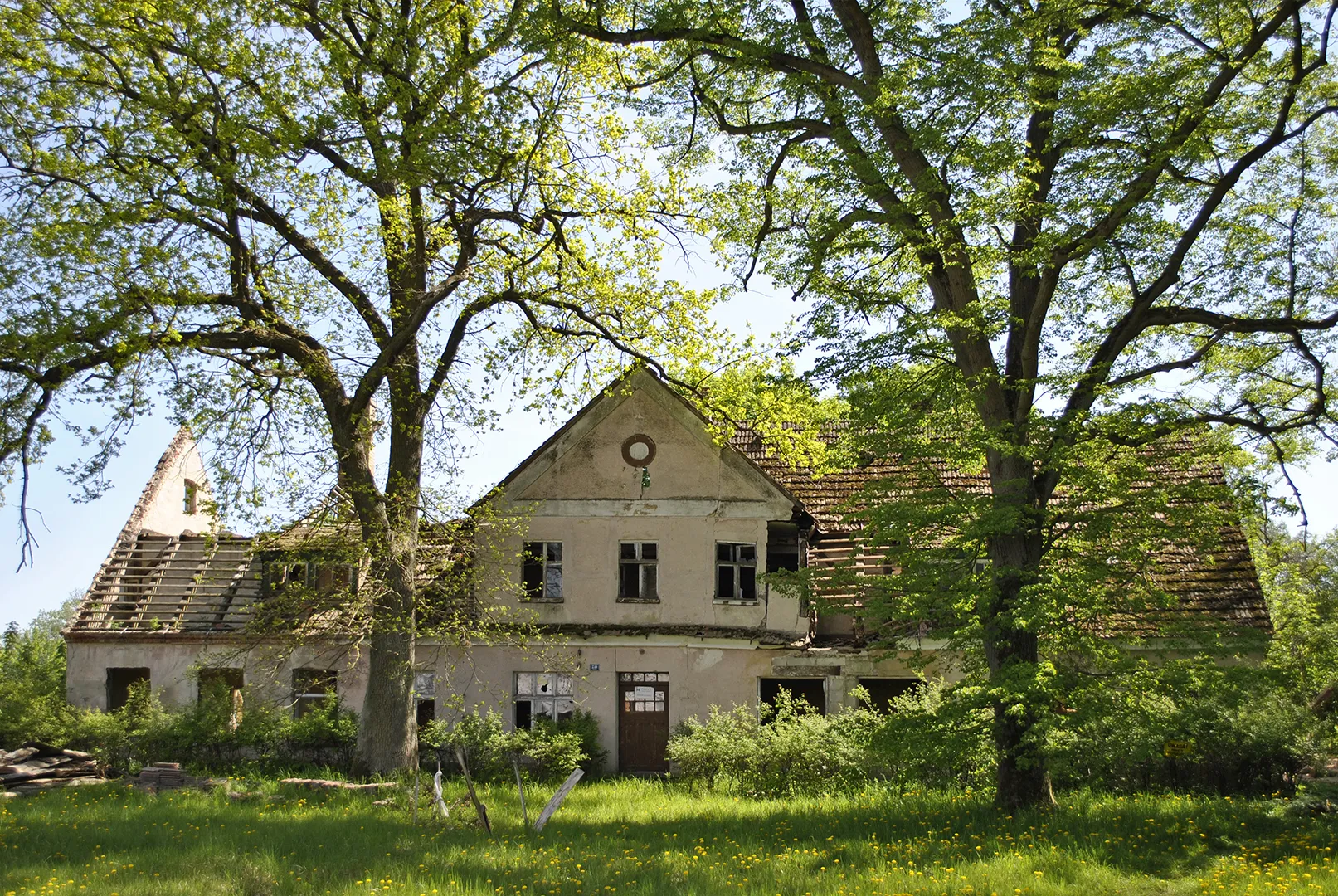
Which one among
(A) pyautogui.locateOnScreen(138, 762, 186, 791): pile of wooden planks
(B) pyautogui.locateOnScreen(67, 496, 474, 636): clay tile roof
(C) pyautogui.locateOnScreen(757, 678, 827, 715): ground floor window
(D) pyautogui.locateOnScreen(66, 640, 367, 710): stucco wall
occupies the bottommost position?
(A) pyautogui.locateOnScreen(138, 762, 186, 791): pile of wooden planks

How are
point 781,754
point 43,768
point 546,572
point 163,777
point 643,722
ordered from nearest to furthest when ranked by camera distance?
point 781,754, point 163,777, point 43,768, point 643,722, point 546,572

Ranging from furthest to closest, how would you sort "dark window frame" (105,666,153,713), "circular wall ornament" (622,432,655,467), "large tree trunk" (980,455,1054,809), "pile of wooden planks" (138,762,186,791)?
1. "dark window frame" (105,666,153,713)
2. "circular wall ornament" (622,432,655,467)
3. "pile of wooden planks" (138,762,186,791)
4. "large tree trunk" (980,455,1054,809)

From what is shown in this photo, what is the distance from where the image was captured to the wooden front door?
23.6 meters

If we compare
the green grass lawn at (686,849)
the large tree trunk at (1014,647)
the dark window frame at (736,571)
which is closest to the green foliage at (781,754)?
the green grass lawn at (686,849)

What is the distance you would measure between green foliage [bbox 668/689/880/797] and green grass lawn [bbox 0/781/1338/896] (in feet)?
5.11

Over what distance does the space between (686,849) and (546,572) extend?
11.9 m

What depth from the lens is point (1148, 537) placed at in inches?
559

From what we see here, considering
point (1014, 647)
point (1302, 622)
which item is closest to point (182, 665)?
point (1014, 647)

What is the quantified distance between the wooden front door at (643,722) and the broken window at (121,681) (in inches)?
454

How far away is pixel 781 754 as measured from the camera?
1886 cm

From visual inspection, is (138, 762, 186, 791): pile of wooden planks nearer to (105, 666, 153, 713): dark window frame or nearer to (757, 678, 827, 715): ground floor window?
(105, 666, 153, 713): dark window frame

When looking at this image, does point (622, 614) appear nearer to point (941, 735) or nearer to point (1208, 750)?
point (941, 735)

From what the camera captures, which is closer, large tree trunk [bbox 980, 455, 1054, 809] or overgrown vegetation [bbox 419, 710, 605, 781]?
large tree trunk [bbox 980, 455, 1054, 809]

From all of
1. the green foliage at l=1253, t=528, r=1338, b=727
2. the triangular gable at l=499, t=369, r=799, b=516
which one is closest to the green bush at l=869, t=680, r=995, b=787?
the green foliage at l=1253, t=528, r=1338, b=727
